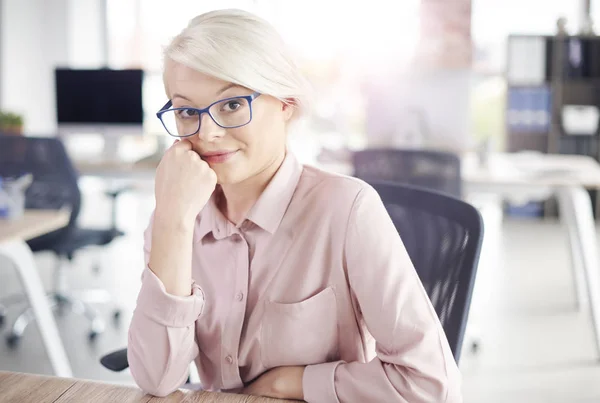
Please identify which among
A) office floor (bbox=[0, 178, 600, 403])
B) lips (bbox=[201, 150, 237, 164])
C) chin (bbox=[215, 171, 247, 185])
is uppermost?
lips (bbox=[201, 150, 237, 164])

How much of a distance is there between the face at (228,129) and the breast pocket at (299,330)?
0.80 ft

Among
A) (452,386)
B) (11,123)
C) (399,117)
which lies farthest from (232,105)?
(11,123)

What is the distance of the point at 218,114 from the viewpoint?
107 cm

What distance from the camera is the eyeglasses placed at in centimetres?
106

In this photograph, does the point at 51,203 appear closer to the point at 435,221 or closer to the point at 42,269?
the point at 42,269

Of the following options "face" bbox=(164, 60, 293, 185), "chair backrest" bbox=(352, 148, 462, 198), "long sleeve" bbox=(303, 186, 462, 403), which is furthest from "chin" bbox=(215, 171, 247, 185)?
"chair backrest" bbox=(352, 148, 462, 198)

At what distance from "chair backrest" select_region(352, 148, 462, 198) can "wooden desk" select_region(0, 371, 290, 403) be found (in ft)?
5.59

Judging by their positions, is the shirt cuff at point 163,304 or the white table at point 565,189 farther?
the white table at point 565,189

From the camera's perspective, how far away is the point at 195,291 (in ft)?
3.58

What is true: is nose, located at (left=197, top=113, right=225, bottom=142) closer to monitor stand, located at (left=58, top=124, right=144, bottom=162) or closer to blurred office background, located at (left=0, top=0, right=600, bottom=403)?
blurred office background, located at (left=0, top=0, right=600, bottom=403)

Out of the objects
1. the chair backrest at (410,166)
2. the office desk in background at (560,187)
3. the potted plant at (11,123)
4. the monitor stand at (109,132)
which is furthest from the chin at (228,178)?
the potted plant at (11,123)

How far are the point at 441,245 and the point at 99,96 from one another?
3278 millimetres

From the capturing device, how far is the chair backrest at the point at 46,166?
313 cm

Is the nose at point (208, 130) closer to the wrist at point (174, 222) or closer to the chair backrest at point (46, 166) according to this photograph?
the wrist at point (174, 222)
